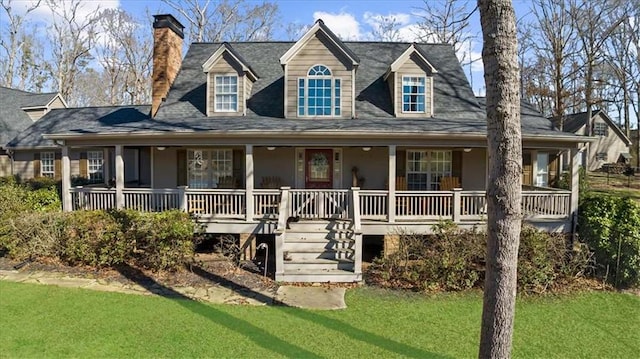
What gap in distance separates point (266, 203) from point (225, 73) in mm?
4830

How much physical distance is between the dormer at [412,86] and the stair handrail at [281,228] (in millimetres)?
4965

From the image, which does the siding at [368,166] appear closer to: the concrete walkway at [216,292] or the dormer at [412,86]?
the dormer at [412,86]

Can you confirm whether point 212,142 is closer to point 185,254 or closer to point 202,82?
point 185,254

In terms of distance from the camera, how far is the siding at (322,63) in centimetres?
1262

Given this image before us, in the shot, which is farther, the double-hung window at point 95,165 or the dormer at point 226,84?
the double-hung window at point 95,165

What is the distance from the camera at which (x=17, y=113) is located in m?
24.0

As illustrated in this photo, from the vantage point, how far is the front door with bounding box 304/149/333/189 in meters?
13.3

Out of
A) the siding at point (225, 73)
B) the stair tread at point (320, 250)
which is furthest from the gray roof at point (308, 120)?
the stair tread at point (320, 250)

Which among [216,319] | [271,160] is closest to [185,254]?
[216,319]

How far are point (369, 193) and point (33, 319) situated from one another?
7.75 m

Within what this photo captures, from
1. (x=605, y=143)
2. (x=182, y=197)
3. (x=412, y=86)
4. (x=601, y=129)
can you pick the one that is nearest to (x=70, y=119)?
(x=182, y=197)

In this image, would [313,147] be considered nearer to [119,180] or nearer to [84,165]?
[119,180]

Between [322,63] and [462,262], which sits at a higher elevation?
[322,63]

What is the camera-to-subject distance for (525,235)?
8953mm
